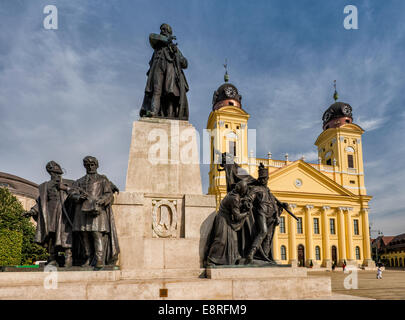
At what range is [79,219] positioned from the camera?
546 centimetres

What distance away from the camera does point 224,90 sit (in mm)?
52375

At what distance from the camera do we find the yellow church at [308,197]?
4612 cm

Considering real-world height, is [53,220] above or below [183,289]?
above

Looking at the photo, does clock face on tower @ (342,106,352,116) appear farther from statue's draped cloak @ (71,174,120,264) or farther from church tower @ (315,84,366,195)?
statue's draped cloak @ (71,174,120,264)

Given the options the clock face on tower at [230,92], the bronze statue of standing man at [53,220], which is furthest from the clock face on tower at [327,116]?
the bronze statue of standing man at [53,220]

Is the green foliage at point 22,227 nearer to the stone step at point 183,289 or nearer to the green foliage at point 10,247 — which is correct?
the green foliage at point 10,247

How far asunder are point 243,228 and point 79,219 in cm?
289

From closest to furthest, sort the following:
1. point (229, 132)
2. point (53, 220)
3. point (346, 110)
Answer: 1. point (53, 220)
2. point (229, 132)
3. point (346, 110)

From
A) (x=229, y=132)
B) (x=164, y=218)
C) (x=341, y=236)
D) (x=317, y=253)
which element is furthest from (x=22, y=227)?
(x=341, y=236)

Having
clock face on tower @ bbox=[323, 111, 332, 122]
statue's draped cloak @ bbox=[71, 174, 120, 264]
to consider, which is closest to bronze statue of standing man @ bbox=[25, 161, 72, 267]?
statue's draped cloak @ bbox=[71, 174, 120, 264]

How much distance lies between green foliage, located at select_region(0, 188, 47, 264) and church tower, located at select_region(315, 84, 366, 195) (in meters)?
40.6

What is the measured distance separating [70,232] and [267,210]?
354cm

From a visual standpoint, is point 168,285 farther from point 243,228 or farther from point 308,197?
point 308,197

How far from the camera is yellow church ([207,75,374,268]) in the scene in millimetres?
46125
